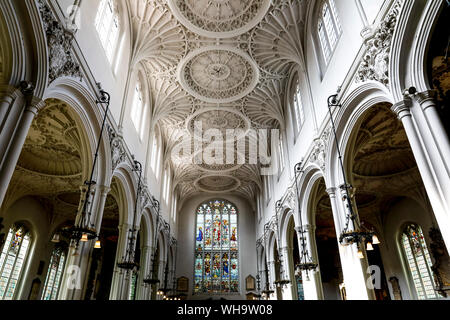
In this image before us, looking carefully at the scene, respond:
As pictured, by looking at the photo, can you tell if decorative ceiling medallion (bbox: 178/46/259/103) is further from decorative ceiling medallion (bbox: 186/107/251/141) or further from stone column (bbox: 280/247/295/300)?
stone column (bbox: 280/247/295/300)

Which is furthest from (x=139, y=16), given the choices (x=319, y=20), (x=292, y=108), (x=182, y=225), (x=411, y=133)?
(x=182, y=225)

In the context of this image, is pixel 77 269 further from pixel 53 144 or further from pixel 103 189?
pixel 53 144

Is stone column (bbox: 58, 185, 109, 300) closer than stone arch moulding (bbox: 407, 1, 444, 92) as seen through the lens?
No

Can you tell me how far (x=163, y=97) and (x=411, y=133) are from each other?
43.3 feet

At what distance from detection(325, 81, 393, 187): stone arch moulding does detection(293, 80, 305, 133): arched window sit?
13.1 ft

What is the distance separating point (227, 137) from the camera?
829 inches

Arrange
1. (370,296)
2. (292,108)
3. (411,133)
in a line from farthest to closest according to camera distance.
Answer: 1. (292,108)
2. (370,296)
3. (411,133)

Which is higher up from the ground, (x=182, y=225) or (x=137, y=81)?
(x=137, y=81)

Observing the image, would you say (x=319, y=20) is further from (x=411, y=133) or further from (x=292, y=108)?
(x=411, y=133)

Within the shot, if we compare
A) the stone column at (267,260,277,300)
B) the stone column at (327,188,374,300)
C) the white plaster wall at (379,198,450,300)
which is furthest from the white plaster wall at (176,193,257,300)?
the stone column at (327,188,374,300)

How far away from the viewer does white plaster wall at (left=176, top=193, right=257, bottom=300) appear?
85.0ft

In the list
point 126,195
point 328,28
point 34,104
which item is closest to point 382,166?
point 328,28

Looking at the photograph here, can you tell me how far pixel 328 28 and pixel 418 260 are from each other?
45.8 feet

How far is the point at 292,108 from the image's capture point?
15836 mm
